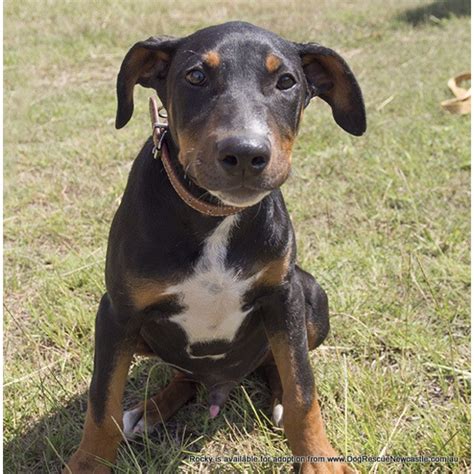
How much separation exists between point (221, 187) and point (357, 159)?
11.6 feet

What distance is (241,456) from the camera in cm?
271

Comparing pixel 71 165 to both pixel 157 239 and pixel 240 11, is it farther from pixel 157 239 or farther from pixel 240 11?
pixel 240 11

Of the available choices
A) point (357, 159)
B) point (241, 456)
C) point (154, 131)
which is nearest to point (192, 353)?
point (241, 456)

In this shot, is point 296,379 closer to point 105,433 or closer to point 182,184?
point 105,433

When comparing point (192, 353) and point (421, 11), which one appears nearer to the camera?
point (192, 353)

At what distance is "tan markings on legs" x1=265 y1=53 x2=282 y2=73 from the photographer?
2.30m

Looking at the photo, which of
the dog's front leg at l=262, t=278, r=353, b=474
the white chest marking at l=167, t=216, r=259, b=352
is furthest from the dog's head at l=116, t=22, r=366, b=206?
the dog's front leg at l=262, t=278, r=353, b=474

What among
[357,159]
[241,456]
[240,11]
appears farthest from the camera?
[240,11]

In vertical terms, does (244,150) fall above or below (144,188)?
above

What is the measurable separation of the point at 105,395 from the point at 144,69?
122 centimetres

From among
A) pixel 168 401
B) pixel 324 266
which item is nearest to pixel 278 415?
pixel 168 401

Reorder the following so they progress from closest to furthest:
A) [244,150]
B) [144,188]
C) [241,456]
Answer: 1. [244,150]
2. [144,188]
3. [241,456]

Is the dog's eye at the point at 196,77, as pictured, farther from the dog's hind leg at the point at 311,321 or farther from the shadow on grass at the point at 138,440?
the shadow on grass at the point at 138,440

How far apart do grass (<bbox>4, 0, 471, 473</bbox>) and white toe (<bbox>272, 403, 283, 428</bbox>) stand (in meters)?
0.04
